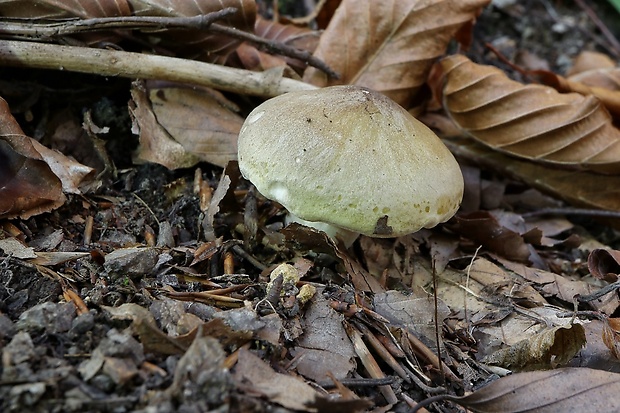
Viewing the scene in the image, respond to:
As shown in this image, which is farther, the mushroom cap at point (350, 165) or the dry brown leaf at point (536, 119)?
the dry brown leaf at point (536, 119)

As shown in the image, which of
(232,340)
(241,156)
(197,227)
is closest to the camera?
(232,340)

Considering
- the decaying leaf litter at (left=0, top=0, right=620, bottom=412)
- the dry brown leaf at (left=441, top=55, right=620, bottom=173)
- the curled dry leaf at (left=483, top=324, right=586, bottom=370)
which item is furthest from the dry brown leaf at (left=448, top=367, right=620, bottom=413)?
the dry brown leaf at (left=441, top=55, right=620, bottom=173)

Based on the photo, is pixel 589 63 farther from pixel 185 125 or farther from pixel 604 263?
pixel 185 125

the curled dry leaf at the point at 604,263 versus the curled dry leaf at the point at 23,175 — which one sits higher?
the curled dry leaf at the point at 23,175

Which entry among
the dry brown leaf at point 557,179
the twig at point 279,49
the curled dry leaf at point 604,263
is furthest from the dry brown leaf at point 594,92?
the twig at point 279,49

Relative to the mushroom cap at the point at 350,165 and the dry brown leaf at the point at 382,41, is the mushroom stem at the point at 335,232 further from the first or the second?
the dry brown leaf at the point at 382,41

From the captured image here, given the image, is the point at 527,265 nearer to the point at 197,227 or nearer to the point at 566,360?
the point at 566,360

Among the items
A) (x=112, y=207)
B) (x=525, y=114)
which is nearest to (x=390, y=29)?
(x=525, y=114)
